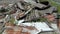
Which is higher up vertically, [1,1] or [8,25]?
[1,1]

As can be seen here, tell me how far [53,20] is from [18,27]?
1.06 meters

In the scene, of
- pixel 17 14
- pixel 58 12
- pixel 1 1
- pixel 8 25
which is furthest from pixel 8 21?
pixel 1 1

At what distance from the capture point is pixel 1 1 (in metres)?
6.30

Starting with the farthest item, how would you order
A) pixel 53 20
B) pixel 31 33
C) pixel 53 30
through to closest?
pixel 53 20
pixel 53 30
pixel 31 33

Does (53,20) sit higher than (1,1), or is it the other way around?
(1,1)

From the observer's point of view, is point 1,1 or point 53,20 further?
point 1,1

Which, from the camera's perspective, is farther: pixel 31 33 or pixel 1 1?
pixel 1 1

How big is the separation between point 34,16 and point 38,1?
3.99 ft

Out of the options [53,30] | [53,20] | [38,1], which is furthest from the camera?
[38,1]

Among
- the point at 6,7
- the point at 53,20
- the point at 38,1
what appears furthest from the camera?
the point at 38,1

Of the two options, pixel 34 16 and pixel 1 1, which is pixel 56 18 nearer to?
pixel 34 16

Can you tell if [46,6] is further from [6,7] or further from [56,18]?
[6,7]

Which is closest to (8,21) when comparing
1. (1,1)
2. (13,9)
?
(13,9)

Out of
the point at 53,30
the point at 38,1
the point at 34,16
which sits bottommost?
the point at 53,30
